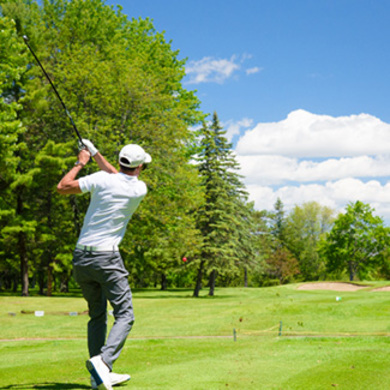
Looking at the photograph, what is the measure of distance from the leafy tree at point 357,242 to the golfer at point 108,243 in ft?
212

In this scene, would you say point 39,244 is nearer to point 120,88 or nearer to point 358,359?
point 120,88

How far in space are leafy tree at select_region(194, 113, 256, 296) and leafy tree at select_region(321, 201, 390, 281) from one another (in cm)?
3109

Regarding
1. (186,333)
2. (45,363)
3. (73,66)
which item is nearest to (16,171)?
(73,66)

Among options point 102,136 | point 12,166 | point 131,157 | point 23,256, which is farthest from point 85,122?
point 131,157

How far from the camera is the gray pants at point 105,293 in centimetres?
473

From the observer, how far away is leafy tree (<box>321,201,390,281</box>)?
6644cm

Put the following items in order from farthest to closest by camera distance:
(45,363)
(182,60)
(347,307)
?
(182,60), (347,307), (45,363)

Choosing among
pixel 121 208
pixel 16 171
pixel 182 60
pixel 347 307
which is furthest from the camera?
pixel 182 60

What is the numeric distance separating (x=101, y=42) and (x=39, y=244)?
1446cm

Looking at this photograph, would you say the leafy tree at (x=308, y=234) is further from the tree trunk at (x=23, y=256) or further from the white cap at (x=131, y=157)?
the white cap at (x=131, y=157)

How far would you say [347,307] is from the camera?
71.2 feet

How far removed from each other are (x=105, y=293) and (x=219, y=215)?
32.0m

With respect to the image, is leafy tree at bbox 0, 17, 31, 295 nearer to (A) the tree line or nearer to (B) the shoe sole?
(A) the tree line

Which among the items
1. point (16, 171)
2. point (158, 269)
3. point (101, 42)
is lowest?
point (158, 269)
